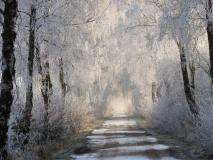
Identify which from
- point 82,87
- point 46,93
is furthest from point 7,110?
point 82,87

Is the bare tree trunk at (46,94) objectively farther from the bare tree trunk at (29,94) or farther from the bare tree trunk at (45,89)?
the bare tree trunk at (29,94)

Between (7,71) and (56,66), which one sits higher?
(56,66)

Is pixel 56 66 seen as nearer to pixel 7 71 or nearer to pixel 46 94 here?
pixel 46 94

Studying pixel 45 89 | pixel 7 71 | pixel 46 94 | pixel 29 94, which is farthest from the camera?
pixel 45 89

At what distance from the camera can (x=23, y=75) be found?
23172 millimetres

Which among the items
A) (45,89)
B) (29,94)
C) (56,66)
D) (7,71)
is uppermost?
(56,66)

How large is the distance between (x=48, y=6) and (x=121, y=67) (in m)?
77.3

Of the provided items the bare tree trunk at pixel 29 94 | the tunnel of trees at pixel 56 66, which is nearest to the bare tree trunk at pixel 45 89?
the tunnel of trees at pixel 56 66

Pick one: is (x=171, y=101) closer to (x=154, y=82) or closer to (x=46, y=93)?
(x=46, y=93)

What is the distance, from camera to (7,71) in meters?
13.0

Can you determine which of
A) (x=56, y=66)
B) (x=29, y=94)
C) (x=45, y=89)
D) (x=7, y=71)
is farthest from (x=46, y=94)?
(x=7, y=71)

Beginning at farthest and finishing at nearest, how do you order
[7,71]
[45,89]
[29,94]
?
[45,89]
[29,94]
[7,71]

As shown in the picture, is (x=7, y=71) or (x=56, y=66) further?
(x=56, y=66)

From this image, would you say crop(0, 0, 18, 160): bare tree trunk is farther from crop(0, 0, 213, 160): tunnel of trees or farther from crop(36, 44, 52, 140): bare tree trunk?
crop(36, 44, 52, 140): bare tree trunk
